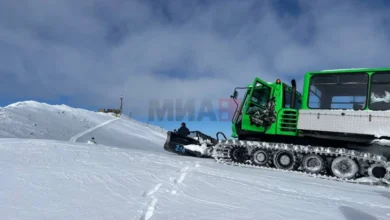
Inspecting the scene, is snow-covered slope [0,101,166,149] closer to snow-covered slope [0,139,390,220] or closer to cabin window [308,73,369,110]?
snow-covered slope [0,139,390,220]

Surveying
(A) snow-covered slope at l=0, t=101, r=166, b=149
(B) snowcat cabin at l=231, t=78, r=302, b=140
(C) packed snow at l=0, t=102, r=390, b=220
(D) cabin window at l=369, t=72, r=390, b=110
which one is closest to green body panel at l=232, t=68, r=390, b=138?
(B) snowcat cabin at l=231, t=78, r=302, b=140

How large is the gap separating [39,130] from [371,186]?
837 inches

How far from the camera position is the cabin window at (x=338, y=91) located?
23.1 feet

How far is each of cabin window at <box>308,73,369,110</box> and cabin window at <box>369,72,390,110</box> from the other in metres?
0.16

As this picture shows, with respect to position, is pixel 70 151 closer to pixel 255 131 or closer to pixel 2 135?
pixel 255 131

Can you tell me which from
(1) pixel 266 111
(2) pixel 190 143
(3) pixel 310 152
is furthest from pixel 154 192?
(2) pixel 190 143

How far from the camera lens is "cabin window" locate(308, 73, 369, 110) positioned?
7.05 metres

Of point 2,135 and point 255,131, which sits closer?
point 255,131

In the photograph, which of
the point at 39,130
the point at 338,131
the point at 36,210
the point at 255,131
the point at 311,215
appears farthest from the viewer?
the point at 39,130

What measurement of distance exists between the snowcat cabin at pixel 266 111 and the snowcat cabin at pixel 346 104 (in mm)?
536

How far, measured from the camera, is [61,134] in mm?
21562

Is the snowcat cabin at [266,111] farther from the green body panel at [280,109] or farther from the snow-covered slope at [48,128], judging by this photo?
the snow-covered slope at [48,128]

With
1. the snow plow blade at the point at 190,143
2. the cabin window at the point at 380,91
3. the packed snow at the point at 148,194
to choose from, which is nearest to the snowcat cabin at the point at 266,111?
the snow plow blade at the point at 190,143

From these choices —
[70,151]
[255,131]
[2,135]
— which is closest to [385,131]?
[255,131]
